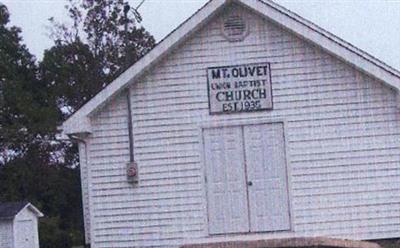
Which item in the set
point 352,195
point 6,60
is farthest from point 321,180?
point 6,60

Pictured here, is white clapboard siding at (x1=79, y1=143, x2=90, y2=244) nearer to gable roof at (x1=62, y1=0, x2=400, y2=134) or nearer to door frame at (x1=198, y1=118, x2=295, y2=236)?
gable roof at (x1=62, y1=0, x2=400, y2=134)

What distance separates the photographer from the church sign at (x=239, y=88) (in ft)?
68.4

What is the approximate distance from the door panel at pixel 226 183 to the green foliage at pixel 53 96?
29912 millimetres

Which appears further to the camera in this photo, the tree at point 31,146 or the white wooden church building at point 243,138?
the tree at point 31,146

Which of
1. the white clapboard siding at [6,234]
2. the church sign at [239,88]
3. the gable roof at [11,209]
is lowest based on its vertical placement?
the white clapboard siding at [6,234]

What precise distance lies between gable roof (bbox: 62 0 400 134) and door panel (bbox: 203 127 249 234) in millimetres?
1930

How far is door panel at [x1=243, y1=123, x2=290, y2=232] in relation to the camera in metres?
20.8

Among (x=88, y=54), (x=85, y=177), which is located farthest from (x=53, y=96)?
(x=85, y=177)

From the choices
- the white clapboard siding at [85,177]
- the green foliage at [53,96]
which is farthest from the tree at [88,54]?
the white clapboard siding at [85,177]

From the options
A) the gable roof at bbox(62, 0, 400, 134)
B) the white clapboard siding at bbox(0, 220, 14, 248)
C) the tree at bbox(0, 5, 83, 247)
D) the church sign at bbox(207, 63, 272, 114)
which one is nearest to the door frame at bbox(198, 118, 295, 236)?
the church sign at bbox(207, 63, 272, 114)

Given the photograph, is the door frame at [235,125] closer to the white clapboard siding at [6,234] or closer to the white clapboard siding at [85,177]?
the white clapboard siding at [85,177]

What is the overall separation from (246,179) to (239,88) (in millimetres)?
1777

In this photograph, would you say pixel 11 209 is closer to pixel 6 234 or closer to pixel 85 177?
pixel 6 234

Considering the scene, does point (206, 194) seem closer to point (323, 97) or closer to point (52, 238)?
point (323, 97)
